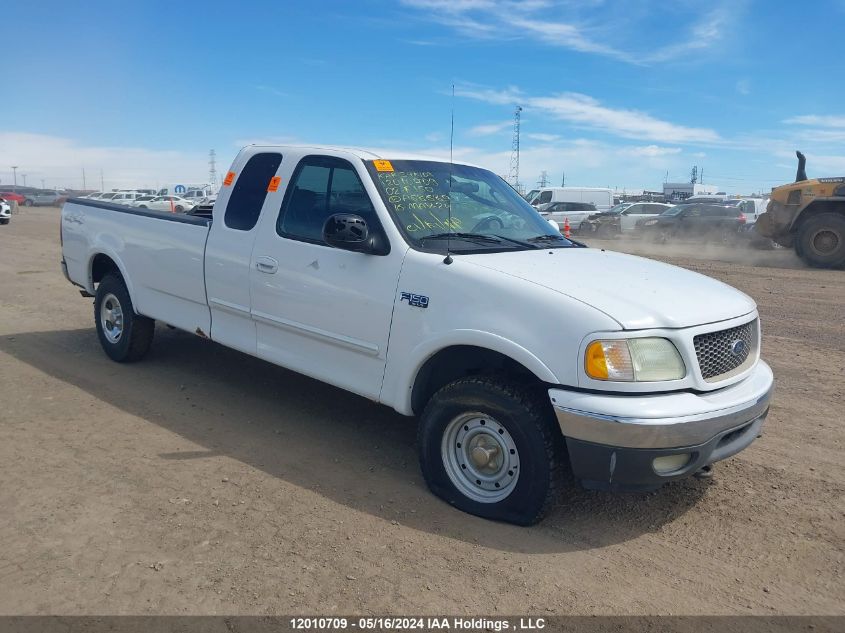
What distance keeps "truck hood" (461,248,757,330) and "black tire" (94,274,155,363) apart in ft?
12.5

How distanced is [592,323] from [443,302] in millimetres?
867

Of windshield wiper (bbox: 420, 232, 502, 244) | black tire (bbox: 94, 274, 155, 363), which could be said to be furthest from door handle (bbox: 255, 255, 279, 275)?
black tire (bbox: 94, 274, 155, 363)

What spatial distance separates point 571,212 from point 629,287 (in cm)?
2640

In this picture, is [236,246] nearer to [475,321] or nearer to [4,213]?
[475,321]

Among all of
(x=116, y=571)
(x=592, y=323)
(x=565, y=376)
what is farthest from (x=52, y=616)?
(x=592, y=323)

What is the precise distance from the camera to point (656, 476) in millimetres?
3406

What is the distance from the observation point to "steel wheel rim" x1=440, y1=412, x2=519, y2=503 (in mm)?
3754

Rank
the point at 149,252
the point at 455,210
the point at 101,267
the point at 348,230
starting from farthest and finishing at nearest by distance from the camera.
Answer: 1. the point at 101,267
2. the point at 149,252
3. the point at 455,210
4. the point at 348,230

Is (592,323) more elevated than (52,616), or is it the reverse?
(592,323)

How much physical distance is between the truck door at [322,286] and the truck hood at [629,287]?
2.22 feet

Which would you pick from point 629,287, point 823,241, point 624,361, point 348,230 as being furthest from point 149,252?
point 823,241

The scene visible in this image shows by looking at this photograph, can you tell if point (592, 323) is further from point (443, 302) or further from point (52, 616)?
point (52, 616)

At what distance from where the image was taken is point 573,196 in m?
32.3

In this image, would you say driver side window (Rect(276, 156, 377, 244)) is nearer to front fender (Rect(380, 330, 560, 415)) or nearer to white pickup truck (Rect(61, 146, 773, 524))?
A: white pickup truck (Rect(61, 146, 773, 524))
